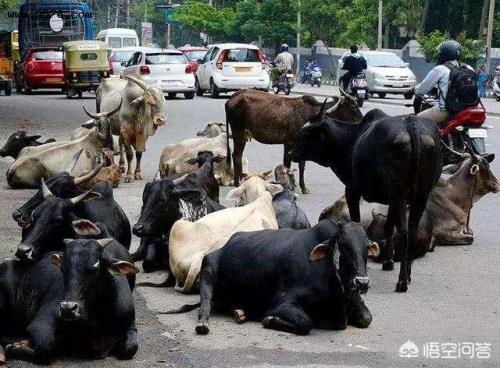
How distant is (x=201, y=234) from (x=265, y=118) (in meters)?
6.46

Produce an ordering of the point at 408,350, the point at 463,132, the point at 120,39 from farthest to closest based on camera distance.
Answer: the point at 120,39
the point at 463,132
the point at 408,350

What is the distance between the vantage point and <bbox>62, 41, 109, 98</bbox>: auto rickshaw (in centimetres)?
3919

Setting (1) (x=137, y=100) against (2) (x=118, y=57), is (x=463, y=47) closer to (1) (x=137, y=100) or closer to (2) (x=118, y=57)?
(2) (x=118, y=57)

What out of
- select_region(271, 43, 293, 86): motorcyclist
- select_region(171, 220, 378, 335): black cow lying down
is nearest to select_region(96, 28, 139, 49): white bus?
select_region(271, 43, 293, 86): motorcyclist

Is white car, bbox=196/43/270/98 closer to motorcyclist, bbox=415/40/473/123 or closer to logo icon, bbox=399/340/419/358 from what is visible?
motorcyclist, bbox=415/40/473/123

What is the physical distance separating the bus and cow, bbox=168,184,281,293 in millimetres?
36765

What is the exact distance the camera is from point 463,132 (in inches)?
539

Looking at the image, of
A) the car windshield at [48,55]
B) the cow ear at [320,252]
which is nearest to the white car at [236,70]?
the car windshield at [48,55]

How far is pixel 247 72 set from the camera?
37844 mm

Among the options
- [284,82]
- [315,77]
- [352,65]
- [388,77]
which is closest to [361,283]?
[352,65]

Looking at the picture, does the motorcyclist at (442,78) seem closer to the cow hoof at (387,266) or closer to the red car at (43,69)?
the cow hoof at (387,266)

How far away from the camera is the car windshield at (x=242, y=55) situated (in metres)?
38.3

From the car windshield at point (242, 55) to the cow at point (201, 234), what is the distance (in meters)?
28.5

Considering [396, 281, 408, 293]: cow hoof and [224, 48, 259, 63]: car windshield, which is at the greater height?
[396, 281, 408, 293]: cow hoof
